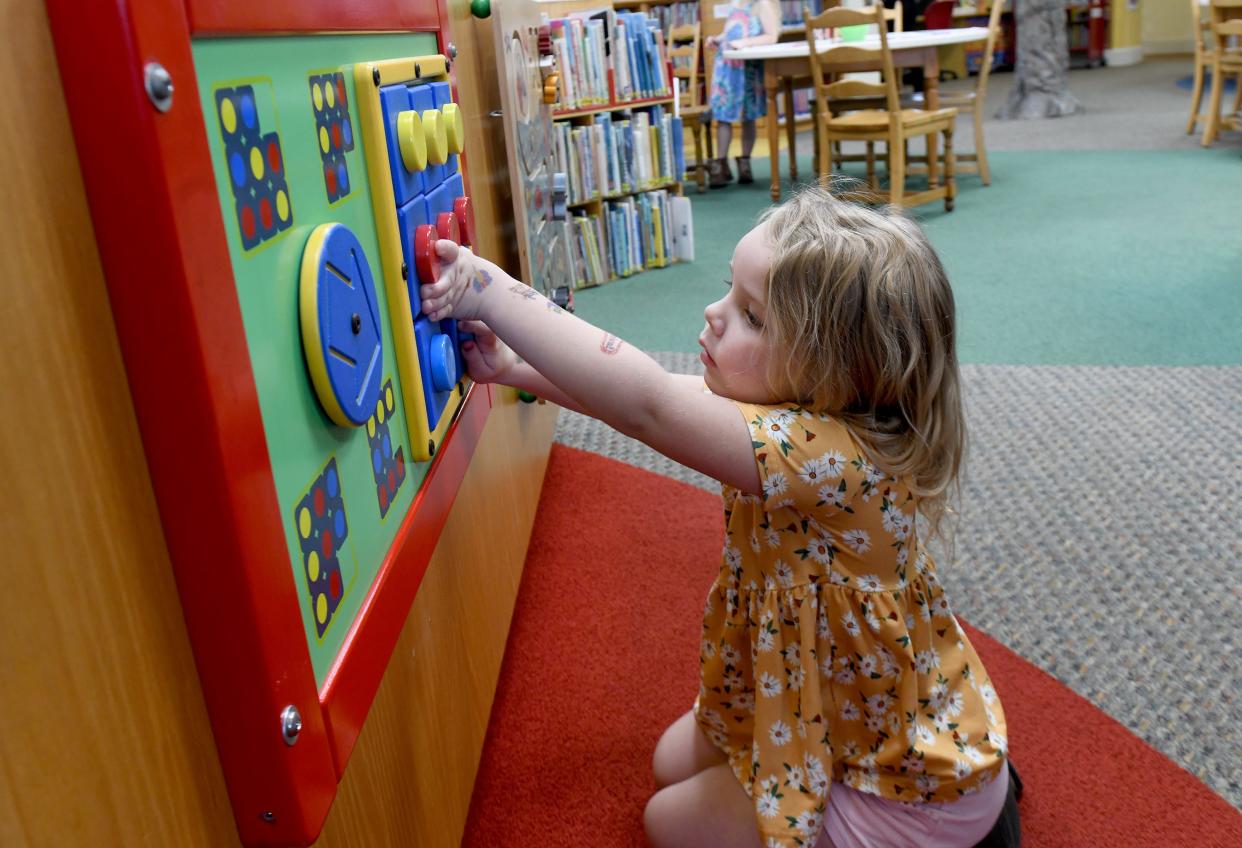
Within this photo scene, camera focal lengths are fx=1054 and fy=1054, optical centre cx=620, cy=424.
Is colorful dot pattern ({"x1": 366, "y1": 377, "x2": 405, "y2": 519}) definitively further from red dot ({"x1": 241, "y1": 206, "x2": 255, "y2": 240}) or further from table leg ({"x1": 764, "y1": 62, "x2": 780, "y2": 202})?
table leg ({"x1": 764, "y1": 62, "x2": 780, "y2": 202})

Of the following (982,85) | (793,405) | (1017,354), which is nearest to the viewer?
(793,405)

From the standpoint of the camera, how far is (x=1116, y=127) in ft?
20.0

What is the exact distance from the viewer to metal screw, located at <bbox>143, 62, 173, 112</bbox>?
1.27ft

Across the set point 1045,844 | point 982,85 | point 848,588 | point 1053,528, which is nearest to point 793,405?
point 848,588

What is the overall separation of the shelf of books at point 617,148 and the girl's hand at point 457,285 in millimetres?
2767

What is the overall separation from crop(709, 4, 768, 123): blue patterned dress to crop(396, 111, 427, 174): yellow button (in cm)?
460

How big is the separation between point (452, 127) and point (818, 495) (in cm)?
45

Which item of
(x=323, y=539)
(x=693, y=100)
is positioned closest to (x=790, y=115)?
(x=693, y=100)

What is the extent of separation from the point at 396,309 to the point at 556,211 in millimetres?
1182

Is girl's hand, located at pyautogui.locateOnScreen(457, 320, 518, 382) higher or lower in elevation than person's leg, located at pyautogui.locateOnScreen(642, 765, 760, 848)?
higher

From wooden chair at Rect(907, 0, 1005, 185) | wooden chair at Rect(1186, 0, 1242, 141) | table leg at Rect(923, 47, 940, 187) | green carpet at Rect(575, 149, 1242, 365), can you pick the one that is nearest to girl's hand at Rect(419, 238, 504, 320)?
green carpet at Rect(575, 149, 1242, 365)

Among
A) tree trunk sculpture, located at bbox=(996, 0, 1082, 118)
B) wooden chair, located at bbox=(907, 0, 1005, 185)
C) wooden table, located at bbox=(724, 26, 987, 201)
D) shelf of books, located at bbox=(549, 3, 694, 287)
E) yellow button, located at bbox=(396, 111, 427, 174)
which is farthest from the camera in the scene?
tree trunk sculpture, located at bbox=(996, 0, 1082, 118)

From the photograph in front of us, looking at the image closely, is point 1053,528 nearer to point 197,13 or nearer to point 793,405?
point 793,405

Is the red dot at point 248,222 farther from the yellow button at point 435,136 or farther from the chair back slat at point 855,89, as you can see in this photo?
the chair back slat at point 855,89
